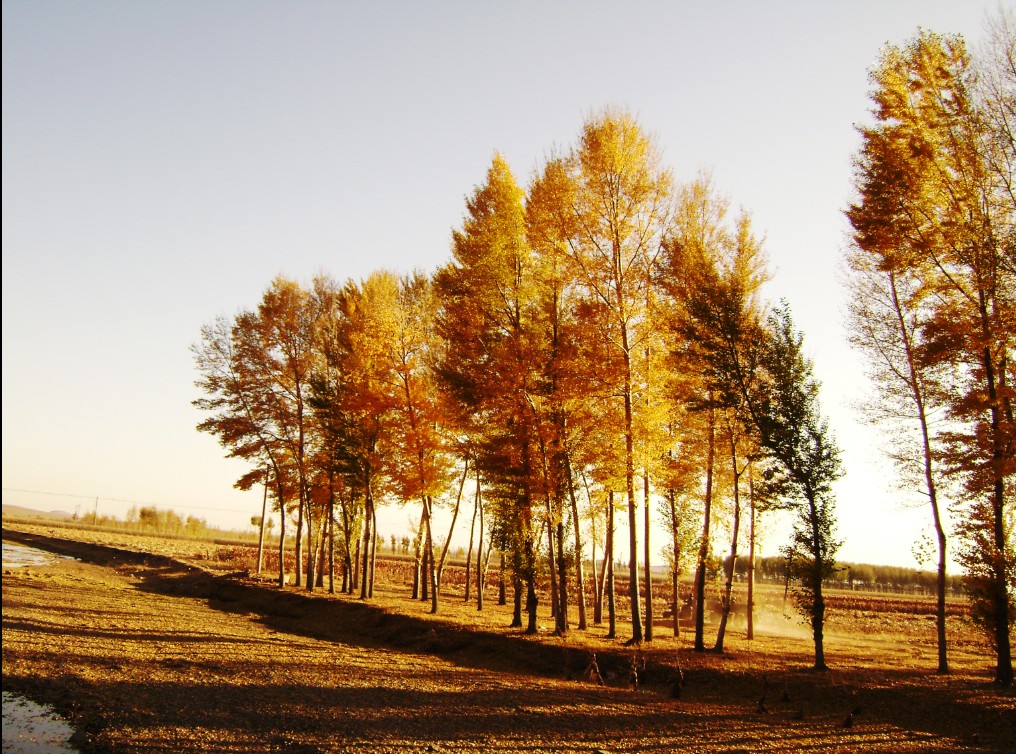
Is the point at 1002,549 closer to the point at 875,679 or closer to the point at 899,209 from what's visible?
the point at 875,679

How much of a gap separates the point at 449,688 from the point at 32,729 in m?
Answer: 7.46

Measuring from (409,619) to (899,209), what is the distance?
20294 millimetres

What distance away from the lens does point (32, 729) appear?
9.80 meters

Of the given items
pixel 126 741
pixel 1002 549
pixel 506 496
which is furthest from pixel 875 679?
pixel 126 741

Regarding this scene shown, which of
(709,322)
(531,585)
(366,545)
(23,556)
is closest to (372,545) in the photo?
(366,545)

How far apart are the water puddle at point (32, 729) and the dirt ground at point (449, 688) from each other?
0.23 metres

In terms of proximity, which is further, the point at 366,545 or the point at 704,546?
the point at 366,545

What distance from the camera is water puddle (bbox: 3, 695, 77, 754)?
901 cm

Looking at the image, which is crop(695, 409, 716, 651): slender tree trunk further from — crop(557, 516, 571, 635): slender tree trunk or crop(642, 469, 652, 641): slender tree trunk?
crop(557, 516, 571, 635): slender tree trunk

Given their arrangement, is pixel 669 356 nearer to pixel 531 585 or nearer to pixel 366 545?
pixel 531 585

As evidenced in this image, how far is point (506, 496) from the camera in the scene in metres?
20.4

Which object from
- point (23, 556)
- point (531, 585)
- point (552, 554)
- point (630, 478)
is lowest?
point (23, 556)

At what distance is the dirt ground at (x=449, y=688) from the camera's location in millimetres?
10242

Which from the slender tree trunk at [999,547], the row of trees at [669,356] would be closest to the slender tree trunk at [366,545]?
the row of trees at [669,356]
